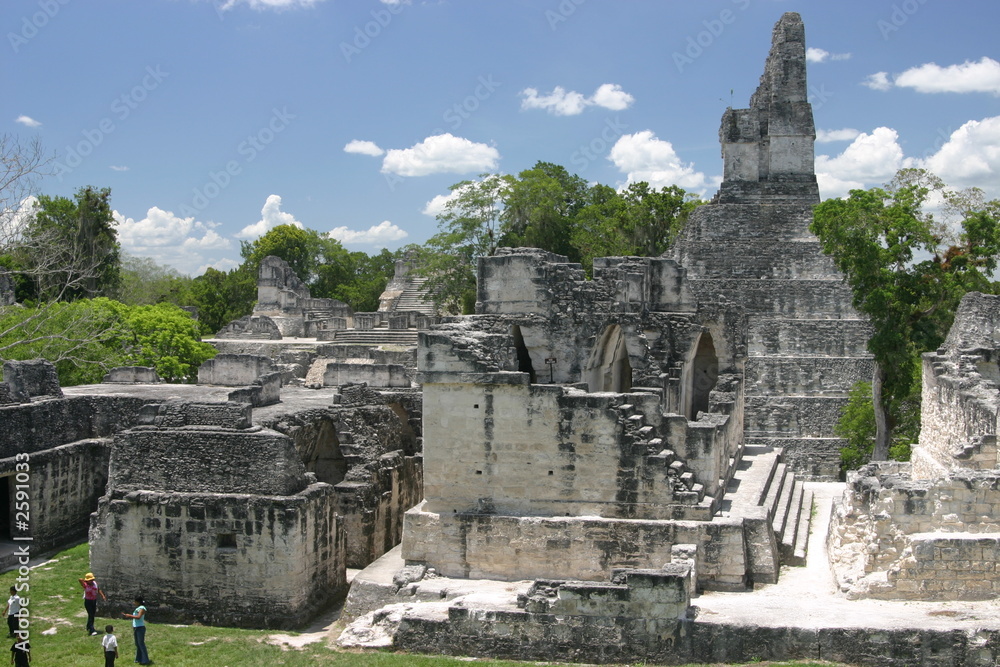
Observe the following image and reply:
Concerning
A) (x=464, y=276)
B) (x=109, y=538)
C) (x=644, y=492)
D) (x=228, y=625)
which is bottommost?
(x=228, y=625)

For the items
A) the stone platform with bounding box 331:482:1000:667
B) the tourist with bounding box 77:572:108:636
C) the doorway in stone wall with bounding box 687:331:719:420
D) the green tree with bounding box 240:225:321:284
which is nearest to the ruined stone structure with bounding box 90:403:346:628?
the tourist with bounding box 77:572:108:636

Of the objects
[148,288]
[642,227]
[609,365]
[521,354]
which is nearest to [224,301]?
[148,288]

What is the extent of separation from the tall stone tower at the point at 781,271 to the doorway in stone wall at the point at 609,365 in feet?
21.8

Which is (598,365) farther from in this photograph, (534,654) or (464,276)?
(464,276)

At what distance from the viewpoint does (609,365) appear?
1736cm

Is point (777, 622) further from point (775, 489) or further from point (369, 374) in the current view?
Result: point (369, 374)

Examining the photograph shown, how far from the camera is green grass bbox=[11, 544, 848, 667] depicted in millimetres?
11375

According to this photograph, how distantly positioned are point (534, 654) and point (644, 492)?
2.82 m

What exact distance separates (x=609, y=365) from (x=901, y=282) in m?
13.7

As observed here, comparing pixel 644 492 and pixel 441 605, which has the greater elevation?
pixel 644 492

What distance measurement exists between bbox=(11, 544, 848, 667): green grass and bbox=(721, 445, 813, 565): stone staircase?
3.37 m

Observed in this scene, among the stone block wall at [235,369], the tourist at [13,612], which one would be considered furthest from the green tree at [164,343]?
the tourist at [13,612]

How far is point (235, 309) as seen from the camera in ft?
214

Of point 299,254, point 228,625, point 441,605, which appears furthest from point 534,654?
point 299,254
